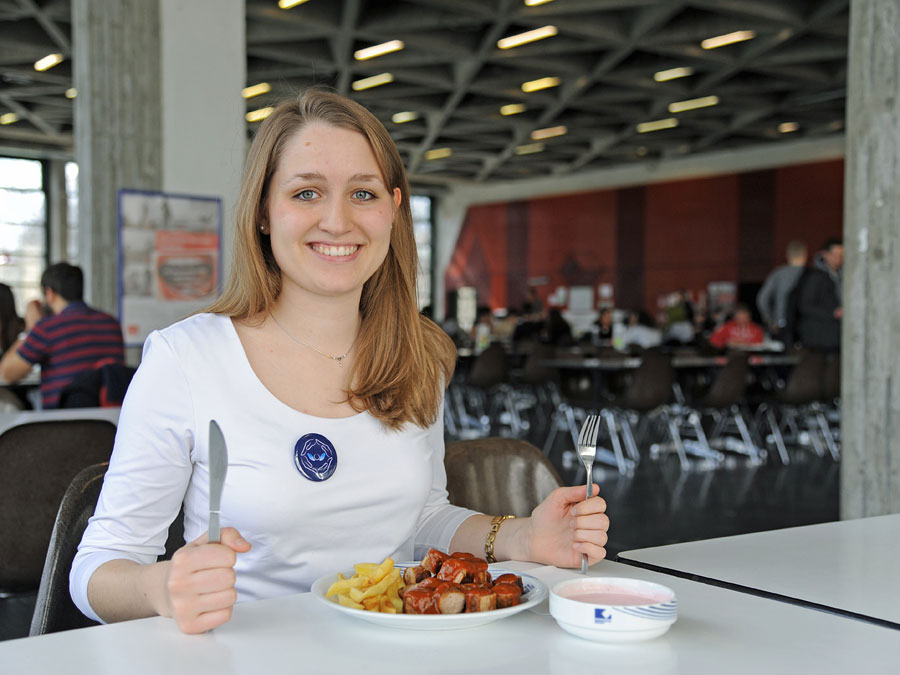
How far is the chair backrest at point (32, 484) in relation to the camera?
2340 mm

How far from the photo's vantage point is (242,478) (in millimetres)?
1341

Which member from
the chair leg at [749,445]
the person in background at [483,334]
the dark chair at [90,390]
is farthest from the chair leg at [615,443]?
the dark chair at [90,390]

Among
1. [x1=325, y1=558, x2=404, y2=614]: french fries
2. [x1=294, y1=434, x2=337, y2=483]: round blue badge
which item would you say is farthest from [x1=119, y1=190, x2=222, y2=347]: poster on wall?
[x1=325, y1=558, x2=404, y2=614]: french fries

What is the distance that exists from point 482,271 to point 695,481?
49.0ft

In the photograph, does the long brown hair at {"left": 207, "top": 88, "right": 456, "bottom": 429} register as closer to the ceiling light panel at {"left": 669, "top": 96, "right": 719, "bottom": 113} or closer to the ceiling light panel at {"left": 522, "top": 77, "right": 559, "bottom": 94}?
the ceiling light panel at {"left": 522, "top": 77, "right": 559, "bottom": 94}

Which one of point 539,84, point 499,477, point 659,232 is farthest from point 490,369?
point 659,232

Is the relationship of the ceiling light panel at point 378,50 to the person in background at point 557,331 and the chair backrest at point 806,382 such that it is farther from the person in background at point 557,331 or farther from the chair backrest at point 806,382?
the chair backrest at point 806,382

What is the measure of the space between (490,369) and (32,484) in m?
7.04

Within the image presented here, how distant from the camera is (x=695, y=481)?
21.1 feet

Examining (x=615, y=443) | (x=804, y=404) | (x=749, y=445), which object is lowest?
(x=749, y=445)

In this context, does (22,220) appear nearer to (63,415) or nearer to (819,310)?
(819,310)

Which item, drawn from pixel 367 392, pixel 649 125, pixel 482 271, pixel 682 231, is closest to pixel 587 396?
pixel 367 392

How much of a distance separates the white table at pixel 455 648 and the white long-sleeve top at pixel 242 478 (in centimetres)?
27

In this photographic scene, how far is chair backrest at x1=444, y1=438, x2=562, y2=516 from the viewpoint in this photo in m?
1.85
